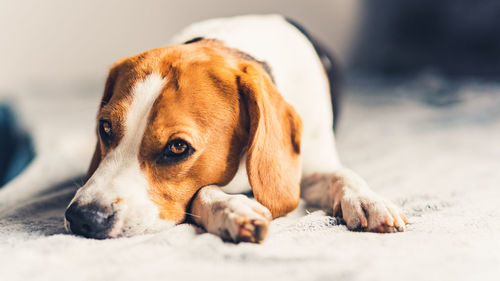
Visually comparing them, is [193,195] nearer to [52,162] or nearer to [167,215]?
[167,215]

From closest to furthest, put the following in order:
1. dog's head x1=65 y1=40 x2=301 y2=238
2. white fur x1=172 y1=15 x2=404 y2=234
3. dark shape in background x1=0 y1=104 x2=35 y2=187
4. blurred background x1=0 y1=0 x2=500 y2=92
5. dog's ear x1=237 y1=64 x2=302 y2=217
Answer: dog's head x1=65 y1=40 x2=301 y2=238, dog's ear x1=237 y1=64 x2=302 y2=217, white fur x1=172 y1=15 x2=404 y2=234, dark shape in background x1=0 y1=104 x2=35 y2=187, blurred background x1=0 y1=0 x2=500 y2=92

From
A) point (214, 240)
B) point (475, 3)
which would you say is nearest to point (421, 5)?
point (475, 3)

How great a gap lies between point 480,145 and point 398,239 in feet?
5.21

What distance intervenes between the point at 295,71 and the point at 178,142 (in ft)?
2.68

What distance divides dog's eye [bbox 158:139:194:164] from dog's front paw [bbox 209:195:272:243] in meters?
0.22

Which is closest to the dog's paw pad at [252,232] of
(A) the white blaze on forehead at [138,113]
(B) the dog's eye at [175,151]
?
(B) the dog's eye at [175,151]

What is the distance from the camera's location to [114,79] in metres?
1.89

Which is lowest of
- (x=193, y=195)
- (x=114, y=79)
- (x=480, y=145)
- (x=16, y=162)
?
(x=16, y=162)

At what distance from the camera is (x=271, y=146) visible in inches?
66.7

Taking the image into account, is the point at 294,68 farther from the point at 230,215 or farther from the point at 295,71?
the point at 230,215

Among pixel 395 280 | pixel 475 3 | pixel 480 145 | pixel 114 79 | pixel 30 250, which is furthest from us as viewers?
pixel 475 3

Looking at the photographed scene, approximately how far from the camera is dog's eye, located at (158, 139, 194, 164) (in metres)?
1.61

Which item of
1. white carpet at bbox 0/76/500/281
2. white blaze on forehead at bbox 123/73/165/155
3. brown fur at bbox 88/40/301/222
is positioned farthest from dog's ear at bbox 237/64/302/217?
white blaze on forehead at bbox 123/73/165/155

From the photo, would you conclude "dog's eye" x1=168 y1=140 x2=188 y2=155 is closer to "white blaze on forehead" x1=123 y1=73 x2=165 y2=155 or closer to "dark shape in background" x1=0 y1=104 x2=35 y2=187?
"white blaze on forehead" x1=123 y1=73 x2=165 y2=155
